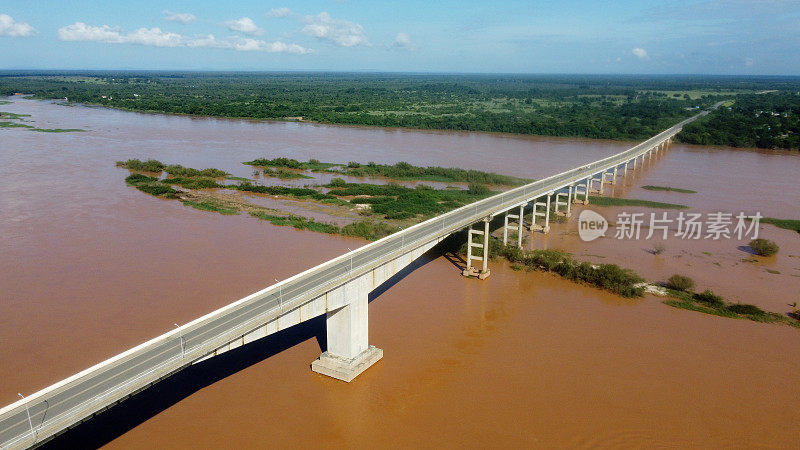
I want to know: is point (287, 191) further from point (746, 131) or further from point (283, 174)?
point (746, 131)

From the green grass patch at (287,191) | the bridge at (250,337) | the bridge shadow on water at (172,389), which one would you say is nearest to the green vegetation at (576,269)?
the bridge at (250,337)

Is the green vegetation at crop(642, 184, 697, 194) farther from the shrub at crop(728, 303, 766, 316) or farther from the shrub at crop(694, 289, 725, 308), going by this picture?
the shrub at crop(728, 303, 766, 316)

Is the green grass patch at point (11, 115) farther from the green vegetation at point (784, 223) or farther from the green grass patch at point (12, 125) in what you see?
the green vegetation at point (784, 223)

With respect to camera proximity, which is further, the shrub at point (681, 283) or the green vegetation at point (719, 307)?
the shrub at point (681, 283)

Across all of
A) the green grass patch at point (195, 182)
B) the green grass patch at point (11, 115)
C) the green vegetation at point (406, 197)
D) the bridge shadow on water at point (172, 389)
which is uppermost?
the green grass patch at point (11, 115)

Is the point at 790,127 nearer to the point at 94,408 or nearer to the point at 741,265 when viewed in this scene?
the point at 741,265

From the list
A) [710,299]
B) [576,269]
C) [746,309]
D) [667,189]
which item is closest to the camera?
[746,309]

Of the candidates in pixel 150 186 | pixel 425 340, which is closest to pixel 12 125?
pixel 150 186
